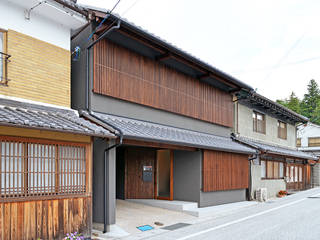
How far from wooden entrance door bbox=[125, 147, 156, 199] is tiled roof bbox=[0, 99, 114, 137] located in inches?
201

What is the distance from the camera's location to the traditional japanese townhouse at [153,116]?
9.08m

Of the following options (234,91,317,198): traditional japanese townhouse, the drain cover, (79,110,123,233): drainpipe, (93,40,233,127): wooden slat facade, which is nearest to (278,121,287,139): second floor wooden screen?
(234,91,317,198): traditional japanese townhouse

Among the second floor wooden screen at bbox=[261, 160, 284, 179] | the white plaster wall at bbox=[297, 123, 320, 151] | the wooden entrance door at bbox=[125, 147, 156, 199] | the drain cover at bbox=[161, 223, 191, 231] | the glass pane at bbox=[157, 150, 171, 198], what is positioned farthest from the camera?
the white plaster wall at bbox=[297, 123, 320, 151]

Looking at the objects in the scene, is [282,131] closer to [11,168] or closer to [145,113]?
[145,113]

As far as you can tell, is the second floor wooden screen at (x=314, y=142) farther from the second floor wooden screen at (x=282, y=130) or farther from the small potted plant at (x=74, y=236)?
the small potted plant at (x=74, y=236)

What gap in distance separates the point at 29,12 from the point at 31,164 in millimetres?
3859

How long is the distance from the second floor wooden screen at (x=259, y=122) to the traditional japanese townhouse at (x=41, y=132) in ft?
44.7

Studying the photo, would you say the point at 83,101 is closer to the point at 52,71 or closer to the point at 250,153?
the point at 52,71

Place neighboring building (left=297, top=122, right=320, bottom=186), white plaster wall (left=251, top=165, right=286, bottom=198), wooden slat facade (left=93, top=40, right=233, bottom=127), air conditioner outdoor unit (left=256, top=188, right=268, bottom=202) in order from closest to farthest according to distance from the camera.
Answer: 1. wooden slat facade (left=93, top=40, right=233, bottom=127)
2. air conditioner outdoor unit (left=256, top=188, right=268, bottom=202)
3. white plaster wall (left=251, top=165, right=286, bottom=198)
4. neighboring building (left=297, top=122, right=320, bottom=186)

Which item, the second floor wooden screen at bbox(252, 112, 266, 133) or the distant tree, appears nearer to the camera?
the second floor wooden screen at bbox(252, 112, 266, 133)

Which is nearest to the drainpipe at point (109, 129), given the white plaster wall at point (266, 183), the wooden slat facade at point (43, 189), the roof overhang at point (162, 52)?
the wooden slat facade at point (43, 189)


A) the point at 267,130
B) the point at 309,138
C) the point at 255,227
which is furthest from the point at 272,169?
the point at 309,138

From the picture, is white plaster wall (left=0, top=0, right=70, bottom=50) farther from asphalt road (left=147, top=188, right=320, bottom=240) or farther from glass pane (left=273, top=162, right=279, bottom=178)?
glass pane (left=273, top=162, right=279, bottom=178)

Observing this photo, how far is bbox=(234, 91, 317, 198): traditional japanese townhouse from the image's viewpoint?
56.8 feet
